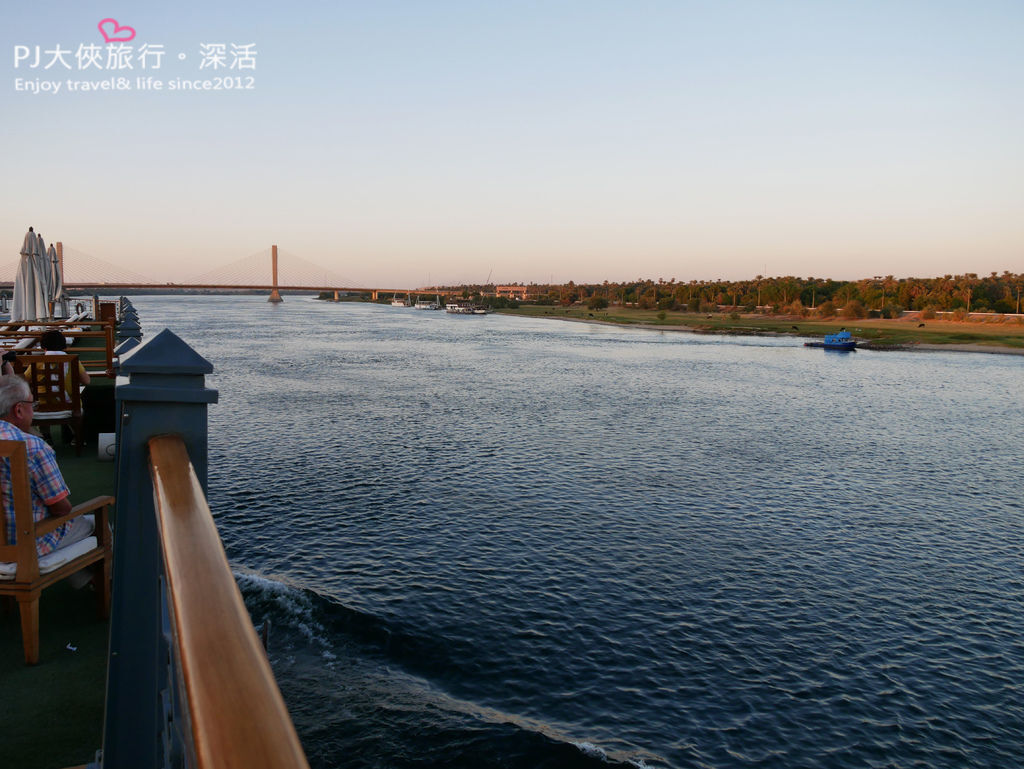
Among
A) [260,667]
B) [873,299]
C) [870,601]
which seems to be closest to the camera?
[260,667]

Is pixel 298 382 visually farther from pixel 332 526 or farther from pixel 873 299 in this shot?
pixel 873 299

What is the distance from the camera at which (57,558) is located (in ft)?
14.5

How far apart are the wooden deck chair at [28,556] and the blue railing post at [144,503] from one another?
1796mm

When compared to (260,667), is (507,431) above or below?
below

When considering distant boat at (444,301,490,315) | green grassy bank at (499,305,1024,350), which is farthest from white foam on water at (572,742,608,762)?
distant boat at (444,301,490,315)

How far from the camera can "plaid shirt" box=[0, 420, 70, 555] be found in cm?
410

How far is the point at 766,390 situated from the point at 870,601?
29618mm

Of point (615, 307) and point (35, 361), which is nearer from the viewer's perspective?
point (35, 361)

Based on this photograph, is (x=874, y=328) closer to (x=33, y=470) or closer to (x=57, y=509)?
(x=57, y=509)

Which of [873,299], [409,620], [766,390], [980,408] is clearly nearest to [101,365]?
[409,620]

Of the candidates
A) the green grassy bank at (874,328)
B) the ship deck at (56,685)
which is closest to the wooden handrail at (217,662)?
the ship deck at (56,685)

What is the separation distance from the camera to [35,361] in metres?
8.02

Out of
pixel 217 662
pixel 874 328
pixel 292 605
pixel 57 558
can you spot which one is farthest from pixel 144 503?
pixel 874 328

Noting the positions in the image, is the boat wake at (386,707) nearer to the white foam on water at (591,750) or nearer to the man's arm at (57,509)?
the white foam on water at (591,750)
